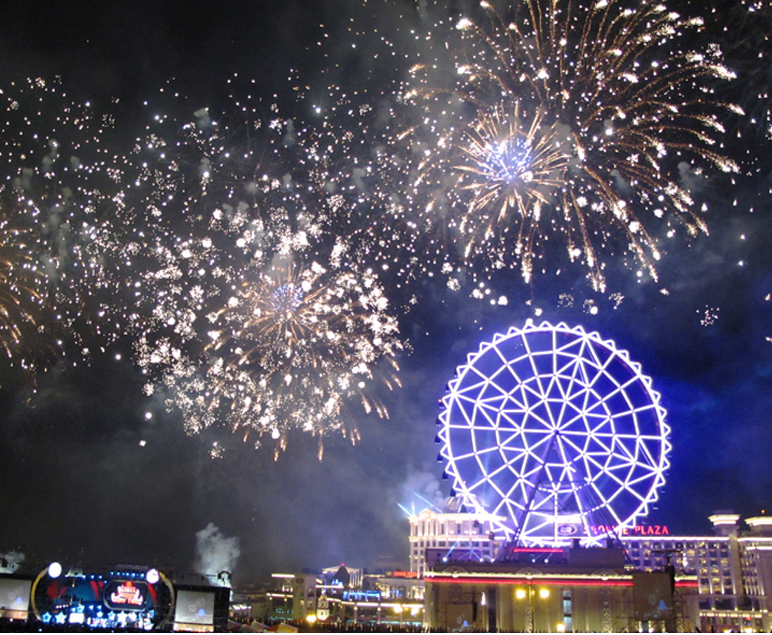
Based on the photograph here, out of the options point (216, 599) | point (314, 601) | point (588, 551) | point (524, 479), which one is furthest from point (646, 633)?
point (314, 601)

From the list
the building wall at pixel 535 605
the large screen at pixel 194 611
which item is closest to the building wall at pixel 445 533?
the building wall at pixel 535 605

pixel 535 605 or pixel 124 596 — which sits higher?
pixel 124 596

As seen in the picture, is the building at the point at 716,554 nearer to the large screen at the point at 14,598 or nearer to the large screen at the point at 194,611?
the large screen at the point at 194,611


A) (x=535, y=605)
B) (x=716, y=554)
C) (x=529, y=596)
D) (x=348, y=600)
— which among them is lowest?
(x=348, y=600)

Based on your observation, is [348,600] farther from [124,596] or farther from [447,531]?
[124,596]

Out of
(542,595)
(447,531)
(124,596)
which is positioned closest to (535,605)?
(542,595)
